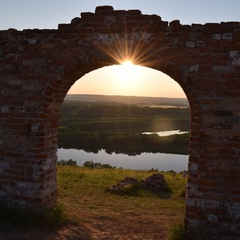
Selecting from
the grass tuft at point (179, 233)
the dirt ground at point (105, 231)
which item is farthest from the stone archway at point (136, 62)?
the dirt ground at point (105, 231)

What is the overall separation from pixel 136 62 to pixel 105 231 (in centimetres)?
296

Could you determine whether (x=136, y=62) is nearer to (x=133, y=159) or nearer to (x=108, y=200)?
(x=108, y=200)

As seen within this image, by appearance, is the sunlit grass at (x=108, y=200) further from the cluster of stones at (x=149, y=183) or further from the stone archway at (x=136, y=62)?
the stone archway at (x=136, y=62)

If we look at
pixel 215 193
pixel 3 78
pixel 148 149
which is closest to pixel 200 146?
pixel 215 193

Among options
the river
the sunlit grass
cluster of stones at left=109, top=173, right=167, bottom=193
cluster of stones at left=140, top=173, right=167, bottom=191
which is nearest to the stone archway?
the sunlit grass

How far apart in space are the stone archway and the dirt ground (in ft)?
2.03

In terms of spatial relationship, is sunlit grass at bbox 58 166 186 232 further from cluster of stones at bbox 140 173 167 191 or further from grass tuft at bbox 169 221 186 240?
grass tuft at bbox 169 221 186 240

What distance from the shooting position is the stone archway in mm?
4430

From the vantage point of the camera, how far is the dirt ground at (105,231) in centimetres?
462

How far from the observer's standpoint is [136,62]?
15.8ft

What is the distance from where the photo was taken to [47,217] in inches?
197

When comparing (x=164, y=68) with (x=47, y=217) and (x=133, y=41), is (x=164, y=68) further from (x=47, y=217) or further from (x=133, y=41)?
(x=47, y=217)

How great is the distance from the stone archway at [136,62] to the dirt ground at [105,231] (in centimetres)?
62

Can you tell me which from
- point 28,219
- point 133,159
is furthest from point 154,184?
point 133,159
